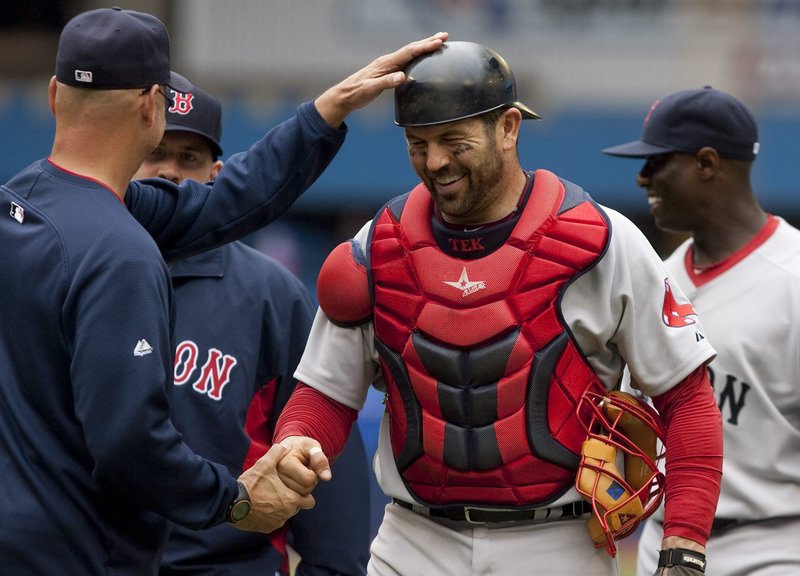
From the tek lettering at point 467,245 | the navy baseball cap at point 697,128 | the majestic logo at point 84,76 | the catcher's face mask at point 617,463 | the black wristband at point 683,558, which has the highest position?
the majestic logo at point 84,76

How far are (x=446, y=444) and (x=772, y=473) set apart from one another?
153 centimetres

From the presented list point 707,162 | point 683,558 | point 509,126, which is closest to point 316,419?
point 509,126

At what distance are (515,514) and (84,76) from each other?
1.70 meters

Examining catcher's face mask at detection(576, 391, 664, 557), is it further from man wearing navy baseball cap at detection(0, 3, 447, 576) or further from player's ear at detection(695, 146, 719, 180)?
player's ear at detection(695, 146, 719, 180)

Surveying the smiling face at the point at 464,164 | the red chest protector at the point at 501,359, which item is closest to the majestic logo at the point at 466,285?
the red chest protector at the point at 501,359

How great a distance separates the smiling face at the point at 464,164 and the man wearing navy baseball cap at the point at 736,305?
133 centimetres

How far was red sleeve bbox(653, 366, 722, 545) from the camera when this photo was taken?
12.5ft

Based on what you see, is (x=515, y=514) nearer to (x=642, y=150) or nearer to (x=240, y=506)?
(x=240, y=506)

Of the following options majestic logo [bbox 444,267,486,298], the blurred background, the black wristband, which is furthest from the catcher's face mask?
the blurred background

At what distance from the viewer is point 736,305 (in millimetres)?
5145

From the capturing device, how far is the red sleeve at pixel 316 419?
417 centimetres

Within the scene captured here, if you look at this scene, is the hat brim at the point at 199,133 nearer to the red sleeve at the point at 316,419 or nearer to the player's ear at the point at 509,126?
the red sleeve at the point at 316,419

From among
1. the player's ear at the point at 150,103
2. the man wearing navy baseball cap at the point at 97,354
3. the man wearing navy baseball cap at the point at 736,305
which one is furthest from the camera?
the man wearing navy baseball cap at the point at 736,305

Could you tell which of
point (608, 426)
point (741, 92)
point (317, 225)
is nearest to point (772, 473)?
point (608, 426)
